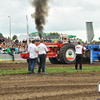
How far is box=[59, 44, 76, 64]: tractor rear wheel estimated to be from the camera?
15781mm

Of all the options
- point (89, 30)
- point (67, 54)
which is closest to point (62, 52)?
point (67, 54)

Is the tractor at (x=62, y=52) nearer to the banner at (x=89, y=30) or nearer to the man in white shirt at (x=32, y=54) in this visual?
the banner at (x=89, y=30)

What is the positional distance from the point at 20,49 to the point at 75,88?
18.7m

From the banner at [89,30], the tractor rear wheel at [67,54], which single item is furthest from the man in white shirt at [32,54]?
the banner at [89,30]

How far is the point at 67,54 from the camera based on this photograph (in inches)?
635

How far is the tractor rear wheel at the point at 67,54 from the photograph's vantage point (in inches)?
621

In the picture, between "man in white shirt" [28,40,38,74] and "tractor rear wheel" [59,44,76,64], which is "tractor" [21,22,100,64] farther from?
"man in white shirt" [28,40,38,74]

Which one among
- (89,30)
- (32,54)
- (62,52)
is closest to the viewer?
(32,54)

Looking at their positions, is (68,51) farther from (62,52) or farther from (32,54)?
(32,54)

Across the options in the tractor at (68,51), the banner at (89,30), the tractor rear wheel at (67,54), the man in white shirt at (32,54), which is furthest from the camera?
the banner at (89,30)

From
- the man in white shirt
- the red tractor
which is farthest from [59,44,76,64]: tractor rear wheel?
the man in white shirt

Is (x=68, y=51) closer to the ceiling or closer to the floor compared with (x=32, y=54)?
closer to the ceiling

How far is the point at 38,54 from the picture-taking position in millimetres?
10820

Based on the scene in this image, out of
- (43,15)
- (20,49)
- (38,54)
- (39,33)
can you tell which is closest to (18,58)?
(20,49)
